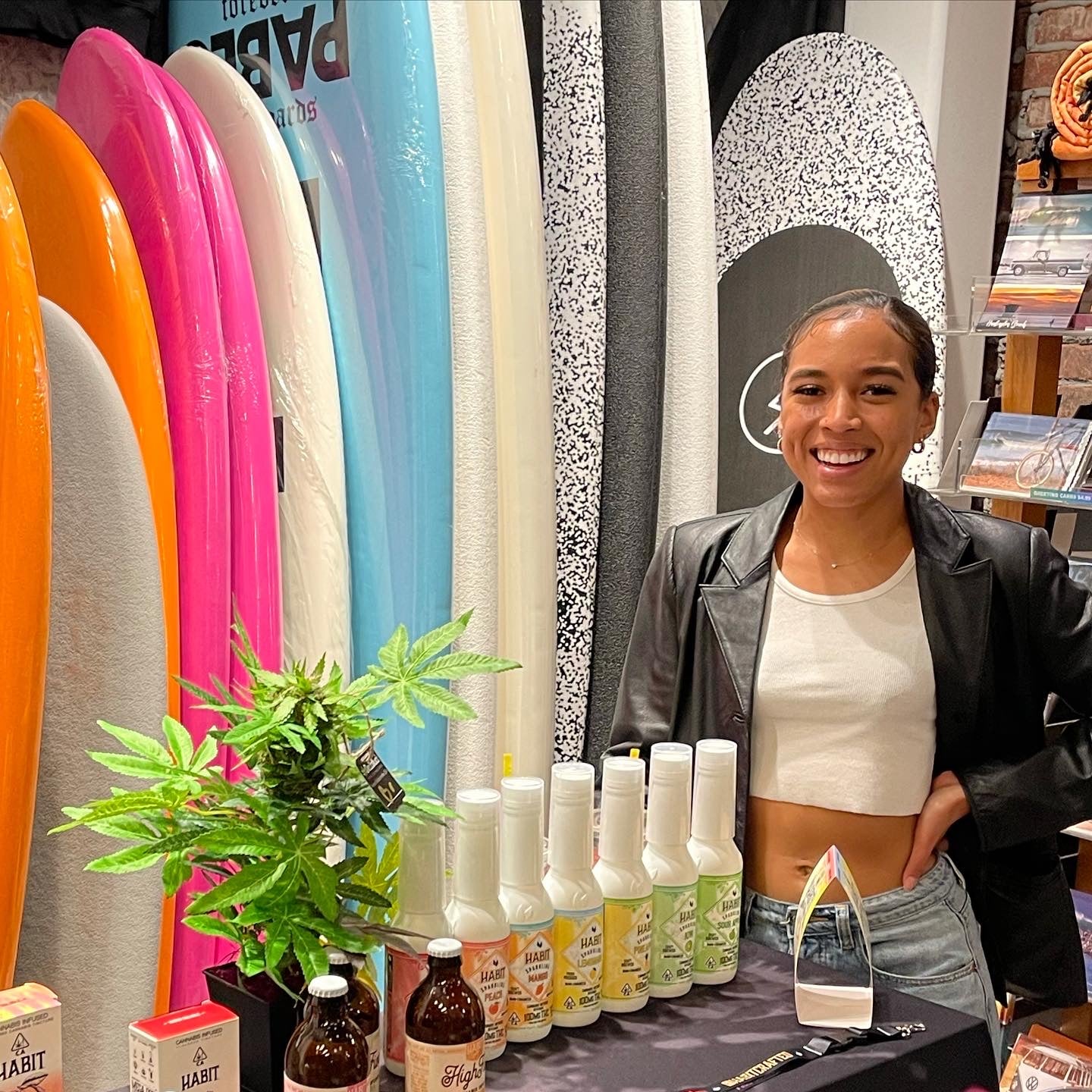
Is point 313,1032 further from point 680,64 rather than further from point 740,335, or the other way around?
point 740,335

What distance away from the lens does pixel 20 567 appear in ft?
5.41

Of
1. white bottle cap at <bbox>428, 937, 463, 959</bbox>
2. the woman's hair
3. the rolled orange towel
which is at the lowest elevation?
white bottle cap at <bbox>428, 937, 463, 959</bbox>

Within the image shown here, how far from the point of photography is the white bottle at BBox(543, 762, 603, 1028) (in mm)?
1231

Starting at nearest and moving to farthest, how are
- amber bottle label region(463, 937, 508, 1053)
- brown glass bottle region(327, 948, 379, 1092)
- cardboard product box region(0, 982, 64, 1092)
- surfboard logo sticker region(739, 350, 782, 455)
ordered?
1. cardboard product box region(0, 982, 64, 1092)
2. brown glass bottle region(327, 948, 379, 1092)
3. amber bottle label region(463, 937, 508, 1053)
4. surfboard logo sticker region(739, 350, 782, 455)

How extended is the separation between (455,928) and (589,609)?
129cm

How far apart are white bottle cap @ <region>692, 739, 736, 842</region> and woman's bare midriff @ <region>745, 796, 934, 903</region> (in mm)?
488

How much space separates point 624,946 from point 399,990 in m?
0.23

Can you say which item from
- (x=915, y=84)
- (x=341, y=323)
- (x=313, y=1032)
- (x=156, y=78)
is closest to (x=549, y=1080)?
(x=313, y=1032)

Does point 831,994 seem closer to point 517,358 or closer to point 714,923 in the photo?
point 714,923

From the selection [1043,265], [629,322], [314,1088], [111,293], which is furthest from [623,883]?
[1043,265]

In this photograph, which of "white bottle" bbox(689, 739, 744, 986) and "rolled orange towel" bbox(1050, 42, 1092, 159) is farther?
"rolled orange towel" bbox(1050, 42, 1092, 159)

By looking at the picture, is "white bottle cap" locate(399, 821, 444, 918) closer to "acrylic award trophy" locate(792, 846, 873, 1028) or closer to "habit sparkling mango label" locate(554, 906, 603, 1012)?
"habit sparkling mango label" locate(554, 906, 603, 1012)

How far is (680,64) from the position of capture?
246 centimetres

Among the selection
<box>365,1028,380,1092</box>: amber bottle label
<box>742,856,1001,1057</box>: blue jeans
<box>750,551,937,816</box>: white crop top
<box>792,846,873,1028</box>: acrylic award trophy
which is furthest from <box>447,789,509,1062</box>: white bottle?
<box>750,551,937,816</box>: white crop top
